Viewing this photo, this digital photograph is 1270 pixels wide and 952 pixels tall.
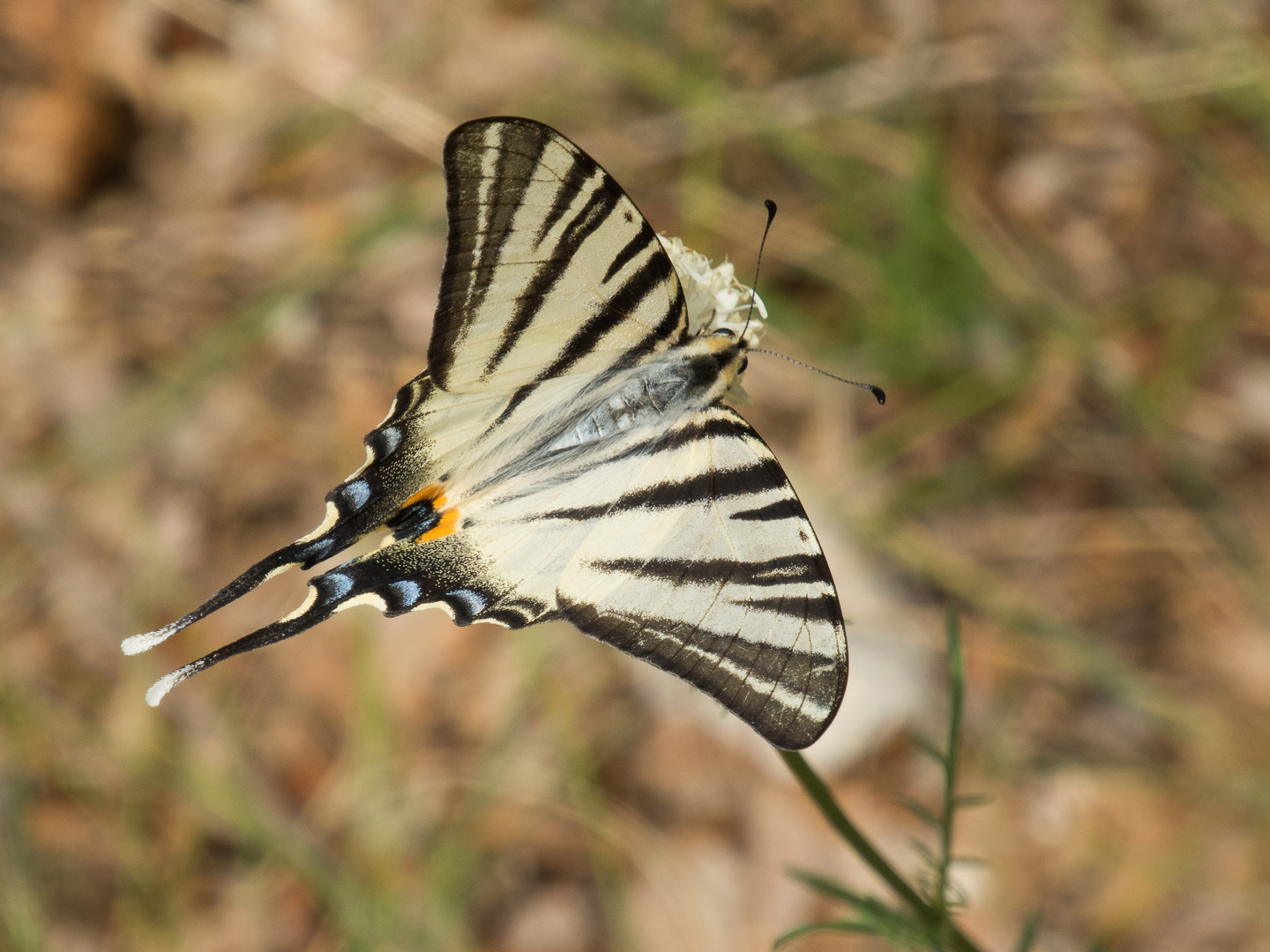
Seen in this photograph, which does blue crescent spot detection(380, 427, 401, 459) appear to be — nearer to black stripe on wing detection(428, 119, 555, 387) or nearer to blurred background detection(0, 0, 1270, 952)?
black stripe on wing detection(428, 119, 555, 387)

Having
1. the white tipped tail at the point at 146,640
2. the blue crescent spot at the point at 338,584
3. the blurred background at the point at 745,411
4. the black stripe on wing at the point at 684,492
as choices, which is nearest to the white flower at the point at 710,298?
the black stripe on wing at the point at 684,492

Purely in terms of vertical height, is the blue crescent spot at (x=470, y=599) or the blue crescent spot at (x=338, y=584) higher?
the blue crescent spot at (x=470, y=599)

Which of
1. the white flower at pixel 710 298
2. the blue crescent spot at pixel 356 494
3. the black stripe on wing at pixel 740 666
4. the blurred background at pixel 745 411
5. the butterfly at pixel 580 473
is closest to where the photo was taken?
the black stripe on wing at pixel 740 666

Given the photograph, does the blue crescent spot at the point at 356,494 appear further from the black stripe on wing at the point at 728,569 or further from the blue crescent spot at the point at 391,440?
the black stripe on wing at the point at 728,569

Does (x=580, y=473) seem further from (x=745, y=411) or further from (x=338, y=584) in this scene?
(x=745, y=411)

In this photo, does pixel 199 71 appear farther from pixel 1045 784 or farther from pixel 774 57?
pixel 1045 784

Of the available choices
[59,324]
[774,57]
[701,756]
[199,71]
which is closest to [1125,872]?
A: [701,756]

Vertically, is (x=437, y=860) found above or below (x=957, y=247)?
below
